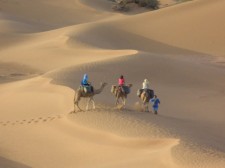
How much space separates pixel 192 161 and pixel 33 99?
731cm

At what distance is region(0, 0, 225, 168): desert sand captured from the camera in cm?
1034

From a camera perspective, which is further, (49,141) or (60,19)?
(60,19)

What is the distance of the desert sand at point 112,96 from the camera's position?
10.3m

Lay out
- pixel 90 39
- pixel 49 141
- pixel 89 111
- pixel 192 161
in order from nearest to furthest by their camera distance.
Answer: pixel 192 161
pixel 49 141
pixel 89 111
pixel 90 39

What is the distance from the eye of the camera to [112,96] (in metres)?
16.4

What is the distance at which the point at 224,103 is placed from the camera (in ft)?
58.2

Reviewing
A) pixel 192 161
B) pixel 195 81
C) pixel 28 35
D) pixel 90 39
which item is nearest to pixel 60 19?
pixel 28 35

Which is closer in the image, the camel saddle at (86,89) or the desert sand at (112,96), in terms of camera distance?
the desert sand at (112,96)

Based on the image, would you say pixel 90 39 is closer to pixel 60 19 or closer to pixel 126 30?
pixel 126 30

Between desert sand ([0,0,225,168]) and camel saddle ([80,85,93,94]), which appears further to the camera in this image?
camel saddle ([80,85,93,94])

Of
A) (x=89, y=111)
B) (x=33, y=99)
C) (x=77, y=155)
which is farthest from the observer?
(x=33, y=99)

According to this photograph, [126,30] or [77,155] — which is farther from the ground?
[126,30]

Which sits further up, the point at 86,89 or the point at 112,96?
the point at 86,89

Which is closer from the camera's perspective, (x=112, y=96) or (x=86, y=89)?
(x=86, y=89)
